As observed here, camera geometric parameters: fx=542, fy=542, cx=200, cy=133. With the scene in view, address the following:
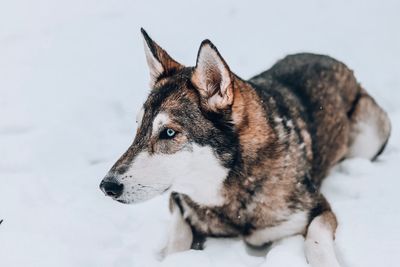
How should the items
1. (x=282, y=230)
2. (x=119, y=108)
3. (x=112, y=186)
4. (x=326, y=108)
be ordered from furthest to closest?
1. (x=119, y=108)
2. (x=326, y=108)
3. (x=282, y=230)
4. (x=112, y=186)

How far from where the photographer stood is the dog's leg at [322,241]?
328 cm

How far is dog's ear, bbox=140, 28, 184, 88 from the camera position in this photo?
3.64 meters

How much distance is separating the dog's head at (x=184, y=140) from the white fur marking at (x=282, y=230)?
48 centimetres

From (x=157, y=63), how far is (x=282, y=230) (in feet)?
4.57

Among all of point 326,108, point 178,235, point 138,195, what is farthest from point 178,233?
point 326,108

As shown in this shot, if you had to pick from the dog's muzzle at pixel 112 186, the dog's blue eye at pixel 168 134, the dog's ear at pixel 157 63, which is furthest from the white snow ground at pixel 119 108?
the dog's ear at pixel 157 63

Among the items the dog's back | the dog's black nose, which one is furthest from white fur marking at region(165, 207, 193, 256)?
the dog's back

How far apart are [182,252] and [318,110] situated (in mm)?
1680

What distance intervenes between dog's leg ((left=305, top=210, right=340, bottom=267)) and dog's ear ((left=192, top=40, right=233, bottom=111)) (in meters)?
1.00

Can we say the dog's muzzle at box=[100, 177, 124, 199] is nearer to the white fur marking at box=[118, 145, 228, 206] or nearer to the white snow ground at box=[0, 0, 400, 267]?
the white fur marking at box=[118, 145, 228, 206]

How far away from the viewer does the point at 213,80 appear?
10.7 ft

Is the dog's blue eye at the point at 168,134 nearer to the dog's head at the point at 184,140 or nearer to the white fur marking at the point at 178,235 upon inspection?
the dog's head at the point at 184,140

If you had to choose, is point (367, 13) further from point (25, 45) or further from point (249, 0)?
point (25, 45)

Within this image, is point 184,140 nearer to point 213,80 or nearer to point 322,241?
point 213,80
